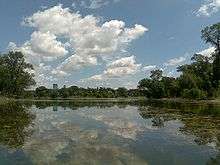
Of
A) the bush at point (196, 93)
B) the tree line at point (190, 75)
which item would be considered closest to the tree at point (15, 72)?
the tree line at point (190, 75)

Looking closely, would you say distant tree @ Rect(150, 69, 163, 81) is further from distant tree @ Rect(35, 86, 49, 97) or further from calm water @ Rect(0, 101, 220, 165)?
calm water @ Rect(0, 101, 220, 165)

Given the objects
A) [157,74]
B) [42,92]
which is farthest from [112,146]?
[42,92]

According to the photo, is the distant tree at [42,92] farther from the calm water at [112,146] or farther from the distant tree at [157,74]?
the calm water at [112,146]

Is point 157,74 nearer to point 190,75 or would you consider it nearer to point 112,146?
point 190,75

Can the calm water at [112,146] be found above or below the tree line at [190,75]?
below

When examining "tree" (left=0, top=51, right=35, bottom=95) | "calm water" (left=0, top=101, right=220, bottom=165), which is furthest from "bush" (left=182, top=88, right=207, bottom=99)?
"calm water" (left=0, top=101, right=220, bottom=165)

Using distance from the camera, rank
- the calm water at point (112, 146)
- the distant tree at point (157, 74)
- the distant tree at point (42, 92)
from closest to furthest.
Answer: the calm water at point (112, 146)
the distant tree at point (157, 74)
the distant tree at point (42, 92)

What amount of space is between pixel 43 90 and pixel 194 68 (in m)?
112

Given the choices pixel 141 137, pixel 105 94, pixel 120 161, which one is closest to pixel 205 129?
pixel 141 137

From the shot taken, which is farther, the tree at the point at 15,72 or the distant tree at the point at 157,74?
the distant tree at the point at 157,74

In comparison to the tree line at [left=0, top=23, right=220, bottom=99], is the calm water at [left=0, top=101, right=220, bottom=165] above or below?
below

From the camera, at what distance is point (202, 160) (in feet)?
47.5

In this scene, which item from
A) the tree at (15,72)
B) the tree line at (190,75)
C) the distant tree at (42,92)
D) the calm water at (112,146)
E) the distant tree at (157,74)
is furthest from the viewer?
the distant tree at (42,92)

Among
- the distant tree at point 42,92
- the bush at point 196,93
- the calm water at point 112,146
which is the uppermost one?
the distant tree at point 42,92
